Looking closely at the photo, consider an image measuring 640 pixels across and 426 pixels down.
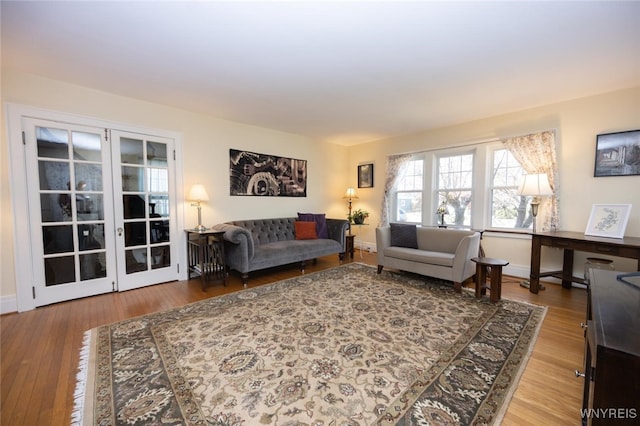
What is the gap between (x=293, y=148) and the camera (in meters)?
5.07

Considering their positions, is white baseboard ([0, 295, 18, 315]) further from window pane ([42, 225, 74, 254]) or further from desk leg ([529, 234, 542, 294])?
desk leg ([529, 234, 542, 294])

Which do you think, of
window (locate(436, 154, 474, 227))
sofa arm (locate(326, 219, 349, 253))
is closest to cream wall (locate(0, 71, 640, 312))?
window (locate(436, 154, 474, 227))

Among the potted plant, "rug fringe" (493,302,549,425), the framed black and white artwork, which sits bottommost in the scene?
"rug fringe" (493,302,549,425)

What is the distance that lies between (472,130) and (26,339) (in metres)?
6.02

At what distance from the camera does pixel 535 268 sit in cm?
322

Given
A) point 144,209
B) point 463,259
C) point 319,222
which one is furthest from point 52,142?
point 463,259

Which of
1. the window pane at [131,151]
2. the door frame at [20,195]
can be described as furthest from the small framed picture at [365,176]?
the door frame at [20,195]

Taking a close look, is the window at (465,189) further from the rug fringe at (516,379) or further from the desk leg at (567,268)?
the rug fringe at (516,379)

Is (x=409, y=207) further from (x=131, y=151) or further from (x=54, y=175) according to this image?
(x=54, y=175)

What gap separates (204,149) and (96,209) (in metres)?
1.58

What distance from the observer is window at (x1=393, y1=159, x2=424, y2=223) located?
511cm

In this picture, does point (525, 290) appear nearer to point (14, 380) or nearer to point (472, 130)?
point (472, 130)

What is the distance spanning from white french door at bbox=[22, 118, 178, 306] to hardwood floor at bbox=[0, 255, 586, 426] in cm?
28

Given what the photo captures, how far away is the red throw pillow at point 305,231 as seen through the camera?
15.2 ft
